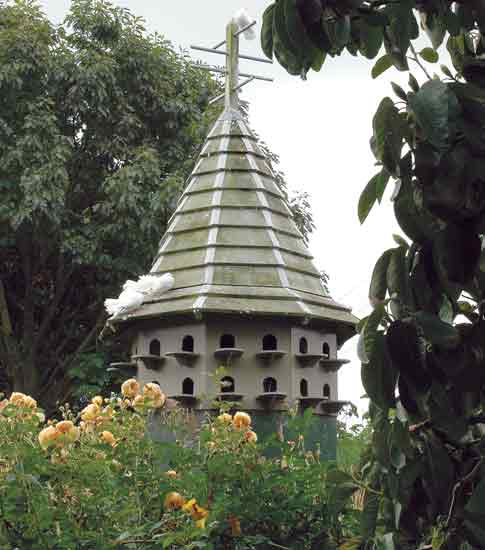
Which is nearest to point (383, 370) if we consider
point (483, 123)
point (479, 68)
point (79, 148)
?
point (483, 123)

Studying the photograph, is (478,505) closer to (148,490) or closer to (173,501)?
(173,501)

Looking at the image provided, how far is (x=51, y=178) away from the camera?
13273 millimetres

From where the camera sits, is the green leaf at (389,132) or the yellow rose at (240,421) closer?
the green leaf at (389,132)

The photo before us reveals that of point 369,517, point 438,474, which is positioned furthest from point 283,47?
point 369,517

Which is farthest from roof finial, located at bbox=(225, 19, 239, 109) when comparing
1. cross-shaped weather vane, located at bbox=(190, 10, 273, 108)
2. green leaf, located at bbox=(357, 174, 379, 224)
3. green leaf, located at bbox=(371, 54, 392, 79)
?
green leaf, located at bbox=(357, 174, 379, 224)

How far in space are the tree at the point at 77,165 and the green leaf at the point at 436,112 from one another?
12.0 m

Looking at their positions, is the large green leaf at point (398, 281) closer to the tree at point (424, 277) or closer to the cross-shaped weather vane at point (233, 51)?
the tree at point (424, 277)

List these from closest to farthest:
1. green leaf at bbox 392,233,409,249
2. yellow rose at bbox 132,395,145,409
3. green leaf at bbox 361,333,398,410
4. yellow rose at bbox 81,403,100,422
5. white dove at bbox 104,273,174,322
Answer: green leaf at bbox 361,333,398,410, green leaf at bbox 392,233,409,249, yellow rose at bbox 132,395,145,409, yellow rose at bbox 81,403,100,422, white dove at bbox 104,273,174,322

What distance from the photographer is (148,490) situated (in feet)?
10.2

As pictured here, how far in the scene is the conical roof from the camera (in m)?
5.99

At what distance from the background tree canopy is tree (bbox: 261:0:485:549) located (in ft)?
38.6

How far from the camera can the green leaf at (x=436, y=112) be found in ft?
4.41

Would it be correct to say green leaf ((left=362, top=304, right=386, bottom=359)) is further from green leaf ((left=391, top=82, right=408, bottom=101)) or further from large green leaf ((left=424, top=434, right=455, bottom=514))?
green leaf ((left=391, top=82, right=408, bottom=101))

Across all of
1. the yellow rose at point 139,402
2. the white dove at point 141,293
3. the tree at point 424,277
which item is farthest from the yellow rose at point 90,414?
the white dove at point 141,293
